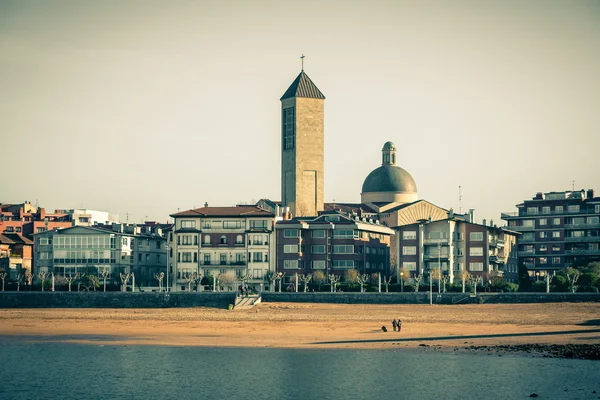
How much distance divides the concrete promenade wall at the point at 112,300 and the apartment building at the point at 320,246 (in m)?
20.5

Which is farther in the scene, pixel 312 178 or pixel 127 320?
pixel 312 178

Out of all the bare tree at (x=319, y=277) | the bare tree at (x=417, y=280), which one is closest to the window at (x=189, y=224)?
the bare tree at (x=319, y=277)

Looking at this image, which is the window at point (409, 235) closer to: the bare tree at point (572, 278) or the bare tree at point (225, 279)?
the bare tree at point (572, 278)

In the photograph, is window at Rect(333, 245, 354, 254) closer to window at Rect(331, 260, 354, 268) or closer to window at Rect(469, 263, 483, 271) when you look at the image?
window at Rect(331, 260, 354, 268)

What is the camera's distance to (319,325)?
95.4 metres

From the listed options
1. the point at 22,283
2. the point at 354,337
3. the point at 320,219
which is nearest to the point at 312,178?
the point at 320,219

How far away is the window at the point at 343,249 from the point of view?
137 m

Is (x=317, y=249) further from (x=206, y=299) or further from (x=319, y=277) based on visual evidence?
(x=206, y=299)

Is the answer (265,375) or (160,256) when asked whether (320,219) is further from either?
(265,375)

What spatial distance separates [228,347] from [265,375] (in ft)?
47.9

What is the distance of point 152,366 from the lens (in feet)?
237

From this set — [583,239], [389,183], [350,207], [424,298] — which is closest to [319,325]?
[424,298]

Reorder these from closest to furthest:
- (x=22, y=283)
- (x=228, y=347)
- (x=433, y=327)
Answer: (x=228, y=347) → (x=433, y=327) → (x=22, y=283)

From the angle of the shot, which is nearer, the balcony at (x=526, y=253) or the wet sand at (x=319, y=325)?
the wet sand at (x=319, y=325)
